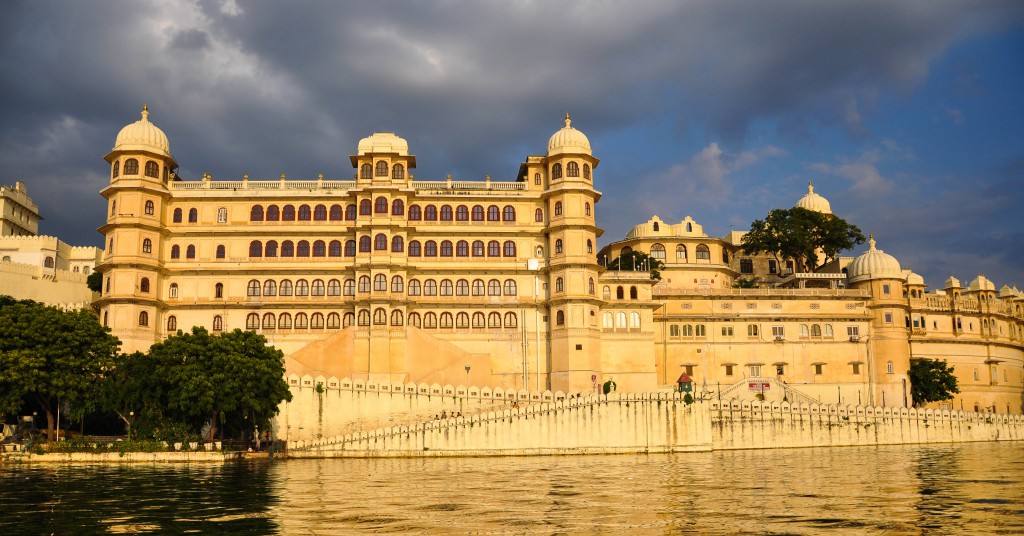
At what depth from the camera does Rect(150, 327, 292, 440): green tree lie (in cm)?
4597

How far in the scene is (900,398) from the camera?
2790 inches

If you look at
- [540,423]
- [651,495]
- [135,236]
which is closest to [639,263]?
[540,423]

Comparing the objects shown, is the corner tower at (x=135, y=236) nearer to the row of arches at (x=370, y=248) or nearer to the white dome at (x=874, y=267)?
the row of arches at (x=370, y=248)

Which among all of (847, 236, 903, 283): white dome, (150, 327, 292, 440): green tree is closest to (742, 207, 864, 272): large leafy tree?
(847, 236, 903, 283): white dome

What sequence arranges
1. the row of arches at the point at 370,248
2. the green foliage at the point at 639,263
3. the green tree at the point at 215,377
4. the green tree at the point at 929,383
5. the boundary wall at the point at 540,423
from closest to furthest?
the green tree at the point at 215,377, the boundary wall at the point at 540,423, the row of arches at the point at 370,248, the green tree at the point at 929,383, the green foliage at the point at 639,263

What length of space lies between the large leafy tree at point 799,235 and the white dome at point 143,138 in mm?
50787

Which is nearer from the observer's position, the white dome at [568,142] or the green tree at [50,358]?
the green tree at [50,358]

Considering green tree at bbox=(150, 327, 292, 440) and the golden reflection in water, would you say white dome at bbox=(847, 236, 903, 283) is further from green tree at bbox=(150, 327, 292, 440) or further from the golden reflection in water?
green tree at bbox=(150, 327, 292, 440)

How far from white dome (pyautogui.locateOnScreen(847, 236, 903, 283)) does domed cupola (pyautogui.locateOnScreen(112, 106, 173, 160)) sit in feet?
186

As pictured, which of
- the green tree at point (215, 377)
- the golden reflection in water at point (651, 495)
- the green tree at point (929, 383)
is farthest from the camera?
the green tree at point (929, 383)

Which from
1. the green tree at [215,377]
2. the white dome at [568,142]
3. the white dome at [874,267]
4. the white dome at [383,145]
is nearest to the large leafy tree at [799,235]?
the white dome at [874,267]

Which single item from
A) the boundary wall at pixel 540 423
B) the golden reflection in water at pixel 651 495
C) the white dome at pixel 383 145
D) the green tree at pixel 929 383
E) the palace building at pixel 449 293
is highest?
the white dome at pixel 383 145

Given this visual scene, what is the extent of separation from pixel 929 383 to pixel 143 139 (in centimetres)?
6480

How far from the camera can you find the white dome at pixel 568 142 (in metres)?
66.4
